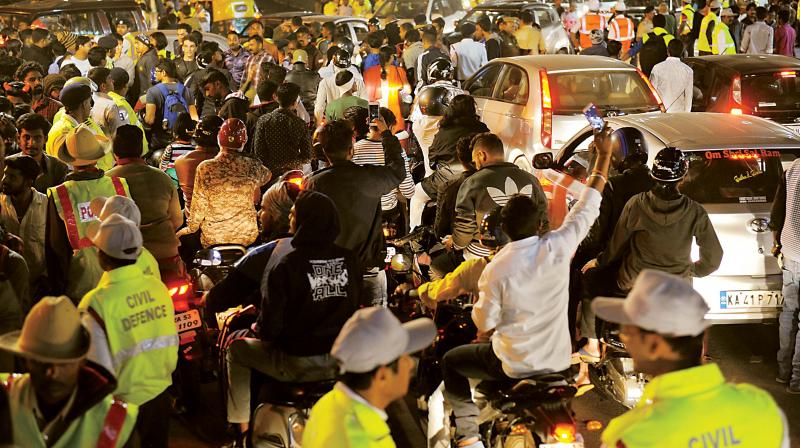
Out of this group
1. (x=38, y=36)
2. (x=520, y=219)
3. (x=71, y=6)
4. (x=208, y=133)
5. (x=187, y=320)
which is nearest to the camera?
(x=520, y=219)

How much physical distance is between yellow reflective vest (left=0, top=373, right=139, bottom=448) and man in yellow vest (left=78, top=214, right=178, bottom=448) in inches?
21.7

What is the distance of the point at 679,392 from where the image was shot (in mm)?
3328

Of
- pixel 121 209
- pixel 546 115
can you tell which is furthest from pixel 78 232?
pixel 546 115

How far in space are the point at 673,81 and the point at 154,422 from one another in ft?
32.8

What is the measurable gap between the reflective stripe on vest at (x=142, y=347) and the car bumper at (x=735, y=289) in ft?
12.8

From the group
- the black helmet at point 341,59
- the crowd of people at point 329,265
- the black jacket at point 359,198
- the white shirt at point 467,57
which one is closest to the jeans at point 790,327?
the crowd of people at point 329,265

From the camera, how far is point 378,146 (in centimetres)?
834

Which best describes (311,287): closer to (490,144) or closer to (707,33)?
(490,144)

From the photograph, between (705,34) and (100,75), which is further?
(705,34)

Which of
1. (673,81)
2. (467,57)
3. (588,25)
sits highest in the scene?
(467,57)

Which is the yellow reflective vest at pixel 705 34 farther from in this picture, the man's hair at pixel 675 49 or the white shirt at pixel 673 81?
the white shirt at pixel 673 81

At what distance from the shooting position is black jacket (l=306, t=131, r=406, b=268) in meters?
6.48

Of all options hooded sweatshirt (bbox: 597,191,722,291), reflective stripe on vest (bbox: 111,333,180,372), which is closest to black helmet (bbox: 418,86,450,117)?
hooded sweatshirt (bbox: 597,191,722,291)

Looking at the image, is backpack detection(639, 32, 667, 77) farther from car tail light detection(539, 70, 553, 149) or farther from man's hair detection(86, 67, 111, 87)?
man's hair detection(86, 67, 111, 87)
